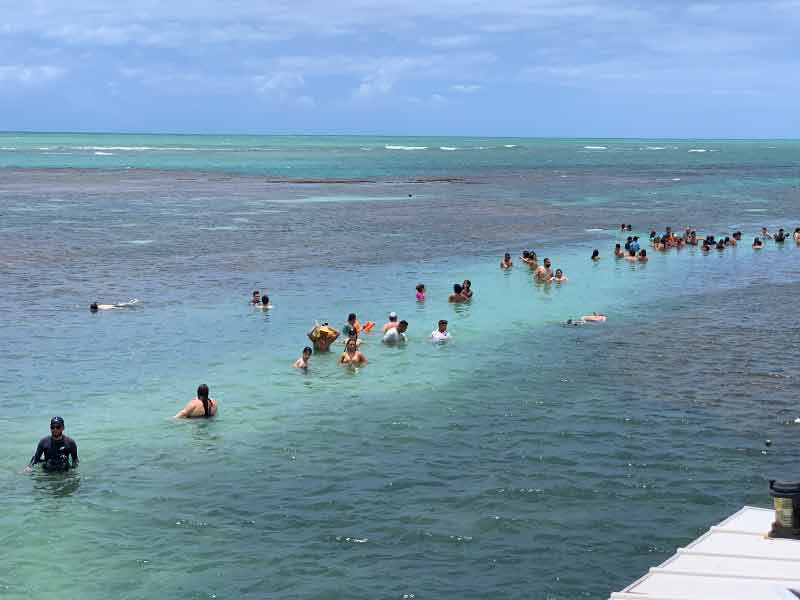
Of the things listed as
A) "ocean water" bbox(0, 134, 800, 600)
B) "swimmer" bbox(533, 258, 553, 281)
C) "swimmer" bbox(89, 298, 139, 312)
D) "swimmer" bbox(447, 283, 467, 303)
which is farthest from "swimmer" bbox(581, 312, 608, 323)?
"swimmer" bbox(89, 298, 139, 312)

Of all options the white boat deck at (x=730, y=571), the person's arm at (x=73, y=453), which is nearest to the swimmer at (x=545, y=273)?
the person's arm at (x=73, y=453)

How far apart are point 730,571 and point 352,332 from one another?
650 inches

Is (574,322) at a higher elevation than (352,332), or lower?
lower

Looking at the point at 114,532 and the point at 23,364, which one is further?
the point at 23,364

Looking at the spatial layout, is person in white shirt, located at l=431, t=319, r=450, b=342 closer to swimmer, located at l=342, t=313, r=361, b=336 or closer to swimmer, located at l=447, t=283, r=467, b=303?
swimmer, located at l=342, t=313, r=361, b=336

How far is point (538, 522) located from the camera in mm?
16625

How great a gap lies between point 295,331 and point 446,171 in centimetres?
11540

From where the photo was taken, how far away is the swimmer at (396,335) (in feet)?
96.6

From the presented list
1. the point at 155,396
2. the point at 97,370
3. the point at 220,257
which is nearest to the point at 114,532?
the point at 155,396

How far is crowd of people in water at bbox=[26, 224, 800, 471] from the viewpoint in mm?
18859

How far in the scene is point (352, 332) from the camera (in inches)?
1094

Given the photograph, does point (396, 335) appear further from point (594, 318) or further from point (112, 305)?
point (112, 305)

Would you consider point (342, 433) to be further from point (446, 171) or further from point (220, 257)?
point (446, 171)

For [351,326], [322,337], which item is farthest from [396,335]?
[322,337]
